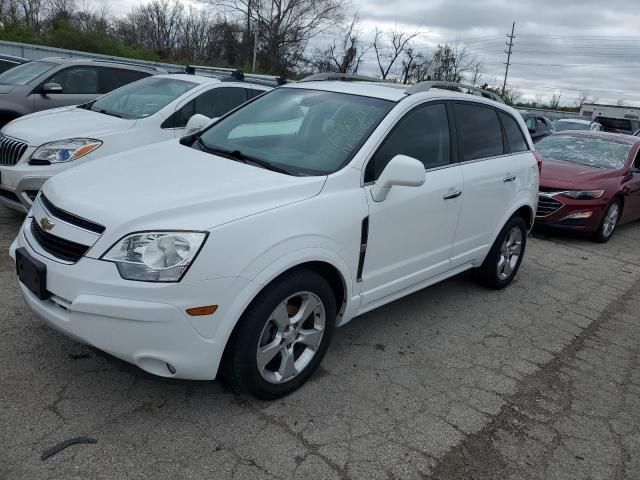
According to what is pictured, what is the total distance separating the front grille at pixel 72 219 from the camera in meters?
2.62

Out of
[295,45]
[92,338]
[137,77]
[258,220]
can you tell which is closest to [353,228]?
[258,220]

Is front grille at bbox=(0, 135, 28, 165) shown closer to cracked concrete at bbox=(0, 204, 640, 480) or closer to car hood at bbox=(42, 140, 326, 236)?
cracked concrete at bbox=(0, 204, 640, 480)

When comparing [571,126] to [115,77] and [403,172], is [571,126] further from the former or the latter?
[403,172]

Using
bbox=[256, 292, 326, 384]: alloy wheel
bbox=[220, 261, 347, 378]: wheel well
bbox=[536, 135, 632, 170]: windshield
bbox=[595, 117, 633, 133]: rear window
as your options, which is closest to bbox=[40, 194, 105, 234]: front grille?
bbox=[220, 261, 347, 378]: wheel well

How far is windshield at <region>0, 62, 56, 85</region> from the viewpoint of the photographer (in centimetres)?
777

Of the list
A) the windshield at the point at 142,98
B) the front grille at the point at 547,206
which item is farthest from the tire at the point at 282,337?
the front grille at the point at 547,206

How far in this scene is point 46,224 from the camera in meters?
2.85

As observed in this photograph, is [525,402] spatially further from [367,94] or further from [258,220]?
[367,94]

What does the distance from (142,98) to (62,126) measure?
1278mm

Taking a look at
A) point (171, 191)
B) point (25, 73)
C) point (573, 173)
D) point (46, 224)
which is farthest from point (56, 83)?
point (573, 173)

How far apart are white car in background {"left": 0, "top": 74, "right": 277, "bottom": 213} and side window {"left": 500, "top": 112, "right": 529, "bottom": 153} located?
273cm

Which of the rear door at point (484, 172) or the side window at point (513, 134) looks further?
the side window at point (513, 134)

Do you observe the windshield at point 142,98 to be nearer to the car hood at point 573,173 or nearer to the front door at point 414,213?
the front door at point 414,213

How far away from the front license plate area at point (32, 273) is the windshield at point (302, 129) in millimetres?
1399
